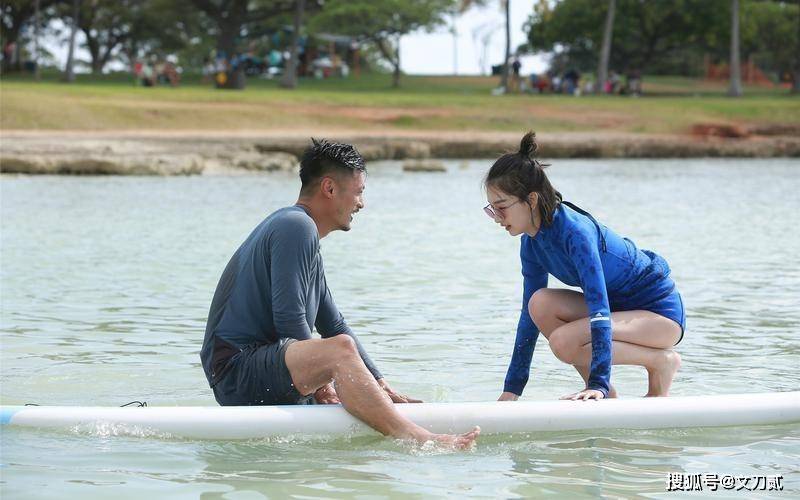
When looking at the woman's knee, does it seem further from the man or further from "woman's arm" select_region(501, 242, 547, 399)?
the man

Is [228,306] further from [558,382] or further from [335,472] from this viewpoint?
[558,382]

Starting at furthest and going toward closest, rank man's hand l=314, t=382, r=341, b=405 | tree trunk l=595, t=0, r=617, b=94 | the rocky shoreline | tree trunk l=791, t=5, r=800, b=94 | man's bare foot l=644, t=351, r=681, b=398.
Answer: tree trunk l=791, t=5, r=800, b=94 → tree trunk l=595, t=0, r=617, b=94 → the rocky shoreline → man's bare foot l=644, t=351, r=681, b=398 → man's hand l=314, t=382, r=341, b=405

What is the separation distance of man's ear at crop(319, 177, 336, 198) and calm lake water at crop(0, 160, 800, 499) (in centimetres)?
103

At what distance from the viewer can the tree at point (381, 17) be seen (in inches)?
1984

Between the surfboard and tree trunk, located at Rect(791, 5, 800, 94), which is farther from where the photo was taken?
tree trunk, located at Rect(791, 5, 800, 94)

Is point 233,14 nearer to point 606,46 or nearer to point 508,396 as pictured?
point 606,46

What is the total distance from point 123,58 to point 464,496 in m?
65.0

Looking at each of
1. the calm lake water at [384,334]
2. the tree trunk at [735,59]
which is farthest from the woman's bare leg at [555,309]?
the tree trunk at [735,59]

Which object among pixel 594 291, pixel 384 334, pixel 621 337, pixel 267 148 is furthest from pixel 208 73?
pixel 594 291

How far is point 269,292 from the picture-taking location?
5066 millimetres

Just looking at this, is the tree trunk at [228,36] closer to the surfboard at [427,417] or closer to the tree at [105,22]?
the tree at [105,22]

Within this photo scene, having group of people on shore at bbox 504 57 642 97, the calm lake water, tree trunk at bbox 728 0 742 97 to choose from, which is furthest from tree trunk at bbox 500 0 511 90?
the calm lake water

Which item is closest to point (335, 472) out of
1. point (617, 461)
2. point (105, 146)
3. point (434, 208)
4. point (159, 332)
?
point (617, 461)

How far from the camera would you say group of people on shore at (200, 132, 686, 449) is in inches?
196
